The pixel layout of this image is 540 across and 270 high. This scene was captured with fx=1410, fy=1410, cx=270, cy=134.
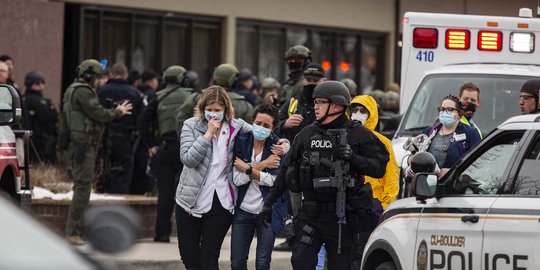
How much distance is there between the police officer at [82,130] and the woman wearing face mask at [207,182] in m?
3.81

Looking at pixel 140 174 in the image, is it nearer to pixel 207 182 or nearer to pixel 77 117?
pixel 77 117

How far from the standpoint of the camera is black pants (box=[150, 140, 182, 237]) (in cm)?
1447

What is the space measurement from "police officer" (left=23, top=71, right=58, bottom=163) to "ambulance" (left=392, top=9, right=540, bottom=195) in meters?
6.14

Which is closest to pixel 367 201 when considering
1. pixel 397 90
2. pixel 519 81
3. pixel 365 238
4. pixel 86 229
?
pixel 365 238

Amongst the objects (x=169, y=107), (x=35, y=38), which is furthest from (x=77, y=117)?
(x=35, y=38)

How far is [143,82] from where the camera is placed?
19.3m

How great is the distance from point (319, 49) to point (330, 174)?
1917 centimetres

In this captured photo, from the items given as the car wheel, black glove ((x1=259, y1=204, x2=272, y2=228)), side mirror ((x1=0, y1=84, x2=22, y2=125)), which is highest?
side mirror ((x1=0, y1=84, x2=22, y2=125))

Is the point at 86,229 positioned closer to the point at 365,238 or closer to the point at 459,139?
the point at 365,238

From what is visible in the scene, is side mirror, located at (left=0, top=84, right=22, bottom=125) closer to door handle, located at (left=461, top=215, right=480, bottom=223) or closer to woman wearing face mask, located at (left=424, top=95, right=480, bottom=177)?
woman wearing face mask, located at (left=424, top=95, right=480, bottom=177)

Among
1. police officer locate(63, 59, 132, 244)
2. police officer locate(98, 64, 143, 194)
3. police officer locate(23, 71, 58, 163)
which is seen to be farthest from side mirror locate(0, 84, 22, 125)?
police officer locate(23, 71, 58, 163)

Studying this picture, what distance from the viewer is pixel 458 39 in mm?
14273

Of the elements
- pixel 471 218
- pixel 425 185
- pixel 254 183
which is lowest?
pixel 254 183

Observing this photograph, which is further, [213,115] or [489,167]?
[213,115]
